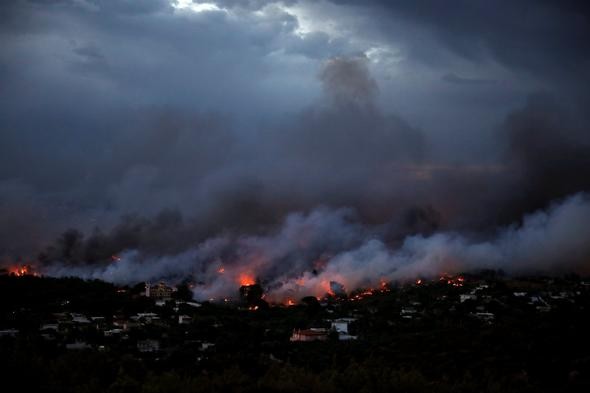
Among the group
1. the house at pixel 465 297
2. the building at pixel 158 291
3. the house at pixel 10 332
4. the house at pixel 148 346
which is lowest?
the house at pixel 148 346

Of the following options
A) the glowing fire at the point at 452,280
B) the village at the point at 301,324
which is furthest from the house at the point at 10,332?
the glowing fire at the point at 452,280

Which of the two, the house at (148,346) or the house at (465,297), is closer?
the house at (148,346)

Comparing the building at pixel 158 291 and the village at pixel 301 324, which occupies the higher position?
the building at pixel 158 291

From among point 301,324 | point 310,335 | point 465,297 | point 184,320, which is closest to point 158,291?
point 184,320

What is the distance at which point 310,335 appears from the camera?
34.6m

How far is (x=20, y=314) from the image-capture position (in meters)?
37.7

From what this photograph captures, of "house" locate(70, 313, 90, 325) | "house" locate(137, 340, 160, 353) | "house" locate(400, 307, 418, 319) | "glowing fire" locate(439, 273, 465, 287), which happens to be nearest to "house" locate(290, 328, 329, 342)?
"house" locate(400, 307, 418, 319)

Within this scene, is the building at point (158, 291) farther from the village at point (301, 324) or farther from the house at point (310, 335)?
the house at point (310, 335)

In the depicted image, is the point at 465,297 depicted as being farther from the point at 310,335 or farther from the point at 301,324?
the point at 310,335

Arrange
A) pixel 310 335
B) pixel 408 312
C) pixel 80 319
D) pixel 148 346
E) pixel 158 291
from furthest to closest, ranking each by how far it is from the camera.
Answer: pixel 158 291 < pixel 408 312 < pixel 80 319 < pixel 310 335 < pixel 148 346

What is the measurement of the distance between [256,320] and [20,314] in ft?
44.4

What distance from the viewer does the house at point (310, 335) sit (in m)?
33.7

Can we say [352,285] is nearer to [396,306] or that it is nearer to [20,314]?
[396,306]

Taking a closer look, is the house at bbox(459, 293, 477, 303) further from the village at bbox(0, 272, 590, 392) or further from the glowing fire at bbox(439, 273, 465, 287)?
the glowing fire at bbox(439, 273, 465, 287)
